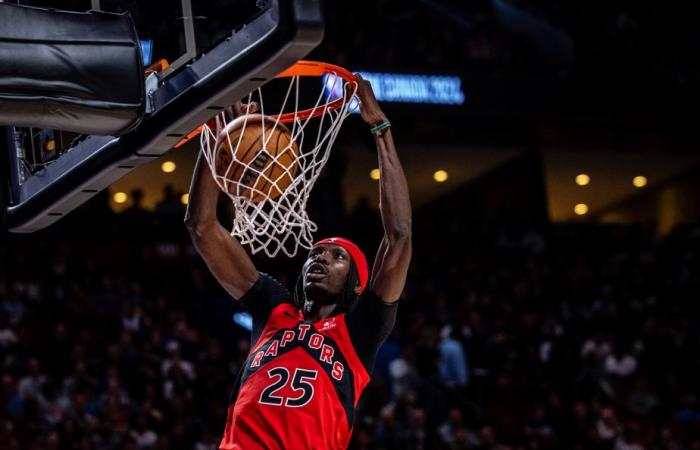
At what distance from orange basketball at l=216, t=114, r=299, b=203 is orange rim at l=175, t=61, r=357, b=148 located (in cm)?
12

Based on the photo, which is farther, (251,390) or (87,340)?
(87,340)

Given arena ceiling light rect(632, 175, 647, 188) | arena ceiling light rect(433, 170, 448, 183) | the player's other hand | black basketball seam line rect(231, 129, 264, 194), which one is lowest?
arena ceiling light rect(632, 175, 647, 188)

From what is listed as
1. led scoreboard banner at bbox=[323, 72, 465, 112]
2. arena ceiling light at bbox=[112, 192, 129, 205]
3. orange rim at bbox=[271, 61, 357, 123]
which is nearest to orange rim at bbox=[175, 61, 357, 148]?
orange rim at bbox=[271, 61, 357, 123]

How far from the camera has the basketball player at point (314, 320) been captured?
4.54m

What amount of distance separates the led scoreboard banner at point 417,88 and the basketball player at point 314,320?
1015 cm

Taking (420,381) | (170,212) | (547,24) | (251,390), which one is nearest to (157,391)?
(420,381)

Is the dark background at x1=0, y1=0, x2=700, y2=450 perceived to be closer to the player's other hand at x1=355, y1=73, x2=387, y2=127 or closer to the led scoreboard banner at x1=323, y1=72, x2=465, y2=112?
the led scoreboard banner at x1=323, y1=72, x2=465, y2=112

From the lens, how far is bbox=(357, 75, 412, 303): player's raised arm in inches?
186

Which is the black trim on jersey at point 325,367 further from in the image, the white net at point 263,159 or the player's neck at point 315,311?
the white net at point 263,159

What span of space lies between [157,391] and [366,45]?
6.63 meters

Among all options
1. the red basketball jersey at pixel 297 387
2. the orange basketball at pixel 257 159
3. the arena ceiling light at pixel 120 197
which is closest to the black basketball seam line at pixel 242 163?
the orange basketball at pixel 257 159

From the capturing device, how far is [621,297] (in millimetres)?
16047

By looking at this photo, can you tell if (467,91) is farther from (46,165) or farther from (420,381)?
(46,165)

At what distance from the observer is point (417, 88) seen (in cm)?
1566
